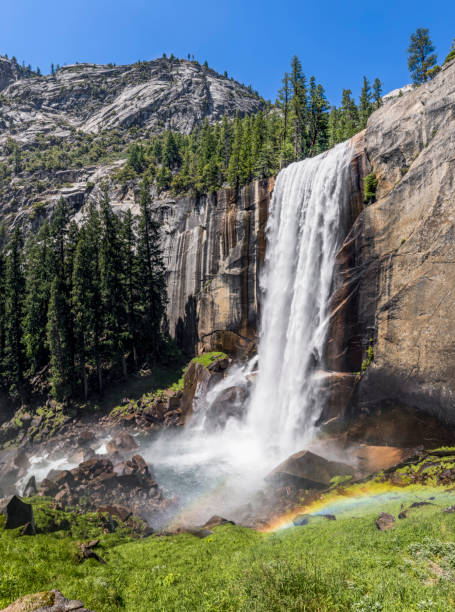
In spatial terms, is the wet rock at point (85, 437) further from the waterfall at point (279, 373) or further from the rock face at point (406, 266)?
the rock face at point (406, 266)

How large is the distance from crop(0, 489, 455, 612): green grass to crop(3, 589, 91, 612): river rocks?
2.64 feet

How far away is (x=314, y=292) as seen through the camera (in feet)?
88.2

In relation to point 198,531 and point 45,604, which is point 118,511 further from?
point 45,604

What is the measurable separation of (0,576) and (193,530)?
384 inches

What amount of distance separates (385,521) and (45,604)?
1134 centimetres

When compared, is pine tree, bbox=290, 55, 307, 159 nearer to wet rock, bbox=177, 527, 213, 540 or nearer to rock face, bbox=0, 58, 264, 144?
wet rock, bbox=177, 527, 213, 540

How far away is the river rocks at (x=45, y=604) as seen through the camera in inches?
237

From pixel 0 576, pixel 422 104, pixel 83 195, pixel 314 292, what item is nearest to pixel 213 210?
pixel 314 292

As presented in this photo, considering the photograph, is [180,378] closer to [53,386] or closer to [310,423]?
[53,386]

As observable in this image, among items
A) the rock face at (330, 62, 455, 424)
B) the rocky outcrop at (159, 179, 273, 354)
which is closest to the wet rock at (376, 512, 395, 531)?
the rock face at (330, 62, 455, 424)

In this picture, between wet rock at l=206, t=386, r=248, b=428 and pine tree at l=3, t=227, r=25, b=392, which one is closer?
wet rock at l=206, t=386, r=248, b=428

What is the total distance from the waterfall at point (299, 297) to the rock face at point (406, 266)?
7.53 feet

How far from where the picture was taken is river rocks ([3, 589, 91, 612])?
6.01 meters

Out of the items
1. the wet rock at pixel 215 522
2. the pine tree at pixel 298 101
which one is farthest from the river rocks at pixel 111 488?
the pine tree at pixel 298 101
